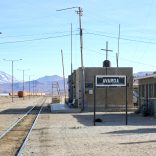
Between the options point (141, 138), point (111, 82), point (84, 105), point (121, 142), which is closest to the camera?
point (121, 142)

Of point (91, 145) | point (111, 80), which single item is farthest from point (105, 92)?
point (91, 145)

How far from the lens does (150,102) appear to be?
43.0 meters

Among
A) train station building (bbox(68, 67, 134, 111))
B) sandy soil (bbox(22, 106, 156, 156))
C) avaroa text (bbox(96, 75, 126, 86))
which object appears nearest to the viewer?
sandy soil (bbox(22, 106, 156, 156))

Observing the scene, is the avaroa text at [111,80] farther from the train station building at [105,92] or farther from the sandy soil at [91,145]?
the train station building at [105,92]

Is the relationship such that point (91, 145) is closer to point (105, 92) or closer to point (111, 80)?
point (111, 80)

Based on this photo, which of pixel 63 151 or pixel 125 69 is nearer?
pixel 63 151

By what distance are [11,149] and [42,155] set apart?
2210 millimetres

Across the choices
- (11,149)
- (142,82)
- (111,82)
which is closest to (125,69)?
(142,82)

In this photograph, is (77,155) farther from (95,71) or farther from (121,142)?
(95,71)

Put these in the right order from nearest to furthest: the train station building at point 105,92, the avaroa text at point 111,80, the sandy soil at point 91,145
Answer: the sandy soil at point 91,145, the avaroa text at point 111,80, the train station building at point 105,92

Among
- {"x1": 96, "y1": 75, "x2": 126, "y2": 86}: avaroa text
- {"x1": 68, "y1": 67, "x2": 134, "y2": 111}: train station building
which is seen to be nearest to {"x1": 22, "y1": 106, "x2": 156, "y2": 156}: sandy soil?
{"x1": 96, "y1": 75, "x2": 126, "y2": 86}: avaroa text

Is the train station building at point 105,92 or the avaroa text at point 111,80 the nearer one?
the avaroa text at point 111,80

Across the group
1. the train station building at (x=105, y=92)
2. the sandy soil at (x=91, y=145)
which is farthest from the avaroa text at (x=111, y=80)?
the train station building at (x=105, y=92)

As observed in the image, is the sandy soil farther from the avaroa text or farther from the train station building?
the train station building
